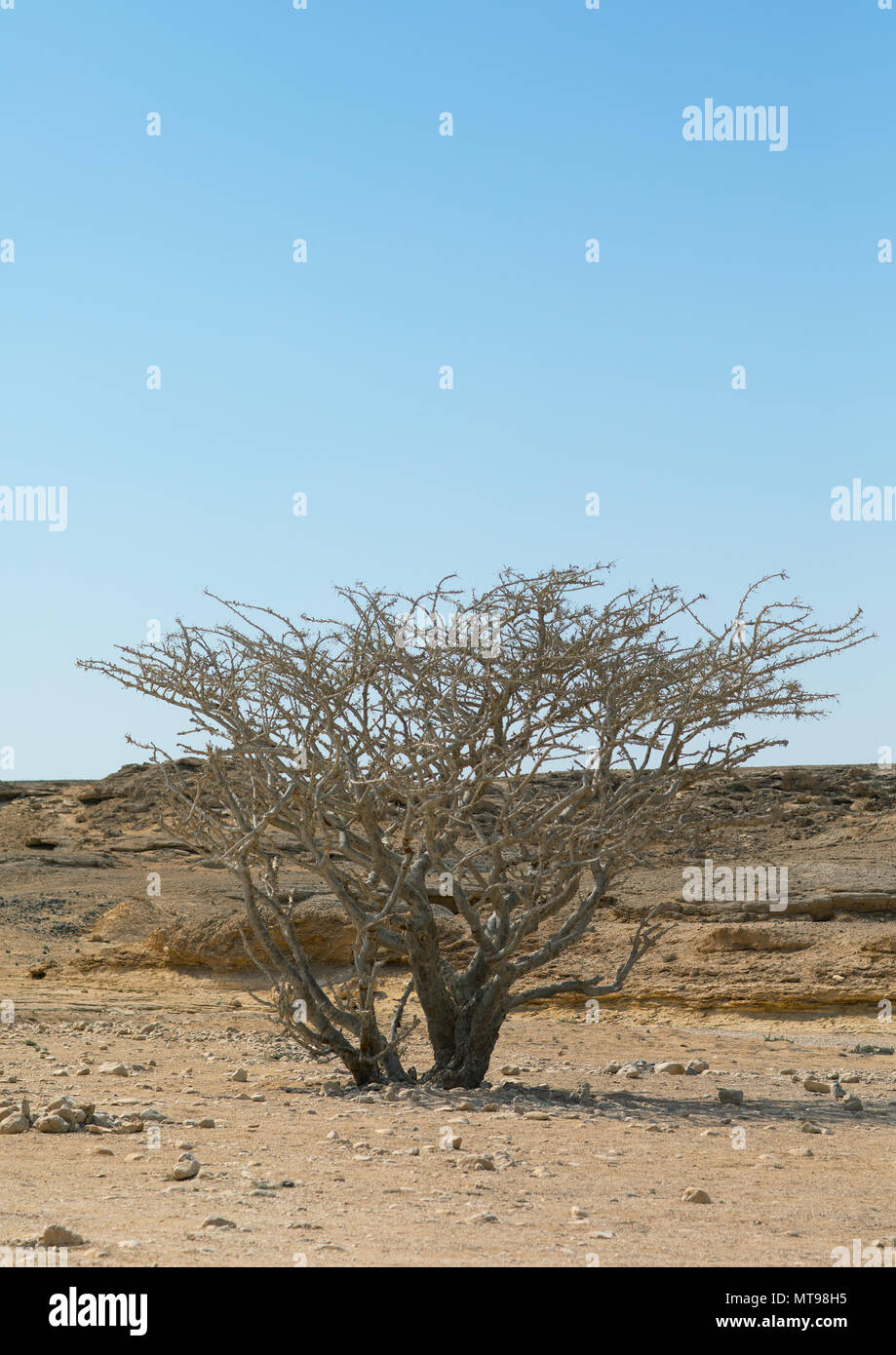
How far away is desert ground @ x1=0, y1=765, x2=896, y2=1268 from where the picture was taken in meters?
5.01

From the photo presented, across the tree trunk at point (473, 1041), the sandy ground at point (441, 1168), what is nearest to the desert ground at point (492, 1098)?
the sandy ground at point (441, 1168)

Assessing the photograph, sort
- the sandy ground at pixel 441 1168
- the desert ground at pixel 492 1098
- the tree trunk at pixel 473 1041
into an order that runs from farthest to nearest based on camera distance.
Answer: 1. the tree trunk at pixel 473 1041
2. the desert ground at pixel 492 1098
3. the sandy ground at pixel 441 1168

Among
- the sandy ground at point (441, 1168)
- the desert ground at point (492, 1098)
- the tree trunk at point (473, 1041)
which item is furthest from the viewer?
the tree trunk at point (473, 1041)

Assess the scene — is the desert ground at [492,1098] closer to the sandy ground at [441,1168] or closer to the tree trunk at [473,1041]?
the sandy ground at [441,1168]

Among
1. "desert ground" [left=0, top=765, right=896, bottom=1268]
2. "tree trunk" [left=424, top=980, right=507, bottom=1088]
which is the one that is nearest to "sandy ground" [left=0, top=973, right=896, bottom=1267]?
"desert ground" [left=0, top=765, right=896, bottom=1268]

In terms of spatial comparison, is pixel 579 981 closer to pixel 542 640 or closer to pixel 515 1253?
pixel 542 640

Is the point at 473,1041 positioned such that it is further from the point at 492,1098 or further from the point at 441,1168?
the point at 441,1168

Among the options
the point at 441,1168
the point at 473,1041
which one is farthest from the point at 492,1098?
the point at 441,1168

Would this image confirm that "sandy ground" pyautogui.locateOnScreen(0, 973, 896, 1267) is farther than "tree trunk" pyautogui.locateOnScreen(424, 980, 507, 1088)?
No

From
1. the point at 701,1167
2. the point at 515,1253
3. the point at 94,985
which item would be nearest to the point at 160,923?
the point at 94,985

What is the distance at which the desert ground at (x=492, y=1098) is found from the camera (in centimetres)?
501

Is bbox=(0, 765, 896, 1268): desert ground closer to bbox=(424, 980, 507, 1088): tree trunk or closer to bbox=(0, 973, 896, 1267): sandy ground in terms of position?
bbox=(0, 973, 896, 1267): sandy ground
